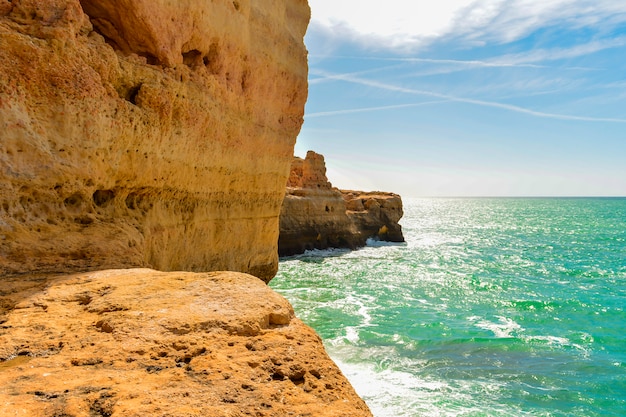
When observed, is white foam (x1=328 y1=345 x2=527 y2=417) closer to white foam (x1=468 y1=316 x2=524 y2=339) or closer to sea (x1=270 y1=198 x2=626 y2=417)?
sea (x1=270 y1=198 x2=626 y2=417)

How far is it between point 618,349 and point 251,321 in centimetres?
1272

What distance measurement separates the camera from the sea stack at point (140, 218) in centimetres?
293

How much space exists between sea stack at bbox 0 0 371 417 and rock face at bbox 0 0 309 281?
0.09 ft

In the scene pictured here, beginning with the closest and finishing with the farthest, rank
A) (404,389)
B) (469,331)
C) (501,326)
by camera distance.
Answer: (404,389), (469,331), (501,326)

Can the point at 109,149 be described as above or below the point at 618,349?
above

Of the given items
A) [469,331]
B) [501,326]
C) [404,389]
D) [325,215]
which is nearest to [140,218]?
[404,389]

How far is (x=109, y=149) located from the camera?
661 centimetres

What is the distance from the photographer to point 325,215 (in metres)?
32.3

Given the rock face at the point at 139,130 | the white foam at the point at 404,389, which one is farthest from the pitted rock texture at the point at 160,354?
the white foam at the point at 404,389

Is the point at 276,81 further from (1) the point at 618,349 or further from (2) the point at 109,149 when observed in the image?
(1) the point at 618,349

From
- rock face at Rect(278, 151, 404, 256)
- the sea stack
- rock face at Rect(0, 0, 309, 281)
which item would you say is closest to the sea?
rock face at Rect(278, 151, 404, 256)

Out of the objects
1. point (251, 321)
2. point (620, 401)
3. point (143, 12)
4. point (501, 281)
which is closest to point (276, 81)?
point (143, 12)

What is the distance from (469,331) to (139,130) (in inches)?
433

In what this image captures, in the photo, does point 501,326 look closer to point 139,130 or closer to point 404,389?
point 404,389
